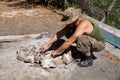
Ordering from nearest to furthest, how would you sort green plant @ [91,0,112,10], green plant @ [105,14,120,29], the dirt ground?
1. the dirt ground
2. green plant @ [105,14,120,29]
3. green plant @ [91,0,112,10]

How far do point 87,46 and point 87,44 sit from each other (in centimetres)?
5

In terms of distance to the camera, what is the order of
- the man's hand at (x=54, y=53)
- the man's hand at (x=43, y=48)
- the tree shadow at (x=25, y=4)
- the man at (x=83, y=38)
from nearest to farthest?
the man at (x=83, y=38), the man's hand at (x=54, y=53), the man's hand at (x=43, y=48), the tree shadow at (x=25, y=4)

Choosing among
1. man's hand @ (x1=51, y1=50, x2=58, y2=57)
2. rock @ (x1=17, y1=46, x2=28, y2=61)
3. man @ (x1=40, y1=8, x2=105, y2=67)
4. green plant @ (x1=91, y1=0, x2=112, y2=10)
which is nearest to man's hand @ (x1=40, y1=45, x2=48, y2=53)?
man @ (x1=40, y1=8, x2=105, y2=67)

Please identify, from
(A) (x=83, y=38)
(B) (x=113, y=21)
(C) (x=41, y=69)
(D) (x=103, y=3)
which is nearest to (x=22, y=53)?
(C) (x=41, y=69)

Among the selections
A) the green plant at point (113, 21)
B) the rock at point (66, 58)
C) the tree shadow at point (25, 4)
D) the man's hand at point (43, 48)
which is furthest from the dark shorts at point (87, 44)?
the tree shadow at point (25, 4)

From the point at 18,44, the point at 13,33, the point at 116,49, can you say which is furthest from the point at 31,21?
the point at 116,49

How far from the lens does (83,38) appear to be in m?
5.70

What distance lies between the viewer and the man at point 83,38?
222 inches

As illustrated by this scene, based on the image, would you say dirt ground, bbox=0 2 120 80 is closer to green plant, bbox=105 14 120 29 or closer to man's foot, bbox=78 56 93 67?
man's foot, bbox=78 56 93 67

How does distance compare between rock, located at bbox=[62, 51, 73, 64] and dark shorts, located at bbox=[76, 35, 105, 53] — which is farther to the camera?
rock, located at bbox=[62, 51, 73, 64]

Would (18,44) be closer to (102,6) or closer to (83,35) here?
(83,35)

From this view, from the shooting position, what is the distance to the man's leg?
5727 millimetres

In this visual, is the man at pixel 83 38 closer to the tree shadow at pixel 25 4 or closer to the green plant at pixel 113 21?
the green plant at pixel 113 21

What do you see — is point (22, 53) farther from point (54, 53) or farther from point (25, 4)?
point (25, 4)
